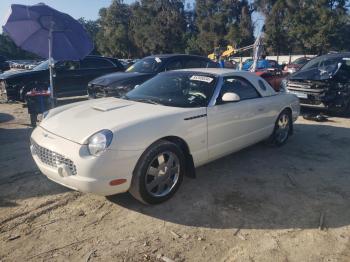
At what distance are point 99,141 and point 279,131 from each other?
12.5 feet

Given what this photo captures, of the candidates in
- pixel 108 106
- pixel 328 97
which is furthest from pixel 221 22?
pixel 108 106

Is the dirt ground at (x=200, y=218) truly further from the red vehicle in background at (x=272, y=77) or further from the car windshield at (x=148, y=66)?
the red vehicle in background at (x=272, y=77)

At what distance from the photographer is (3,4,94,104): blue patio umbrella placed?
675 centimetres

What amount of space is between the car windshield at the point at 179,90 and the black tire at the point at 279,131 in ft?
6.17

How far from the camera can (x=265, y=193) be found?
4164 millimetres

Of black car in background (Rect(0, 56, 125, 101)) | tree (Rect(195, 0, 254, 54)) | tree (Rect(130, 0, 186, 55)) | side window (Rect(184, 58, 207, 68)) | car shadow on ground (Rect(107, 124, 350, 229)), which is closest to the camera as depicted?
car shadow on ground (Rect(107, 124, 350, 229))

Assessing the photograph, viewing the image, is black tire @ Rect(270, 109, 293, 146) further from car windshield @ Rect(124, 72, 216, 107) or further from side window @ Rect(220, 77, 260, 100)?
car windshield @ Rect(124, 72, 216, 107)

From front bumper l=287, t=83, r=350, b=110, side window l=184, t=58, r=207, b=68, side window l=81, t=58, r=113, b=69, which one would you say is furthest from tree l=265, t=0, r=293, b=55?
front bumper l=287, t=83, r=350, b=110

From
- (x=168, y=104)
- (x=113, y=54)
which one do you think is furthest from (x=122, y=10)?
(x=168, y=104)

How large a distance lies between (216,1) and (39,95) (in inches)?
1922

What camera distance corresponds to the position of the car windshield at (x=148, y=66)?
31.2ft

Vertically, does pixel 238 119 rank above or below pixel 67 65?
below

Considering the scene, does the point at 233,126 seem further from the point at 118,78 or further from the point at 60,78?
the point at 60,78

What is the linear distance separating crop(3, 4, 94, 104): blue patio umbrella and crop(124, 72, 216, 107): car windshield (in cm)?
314
